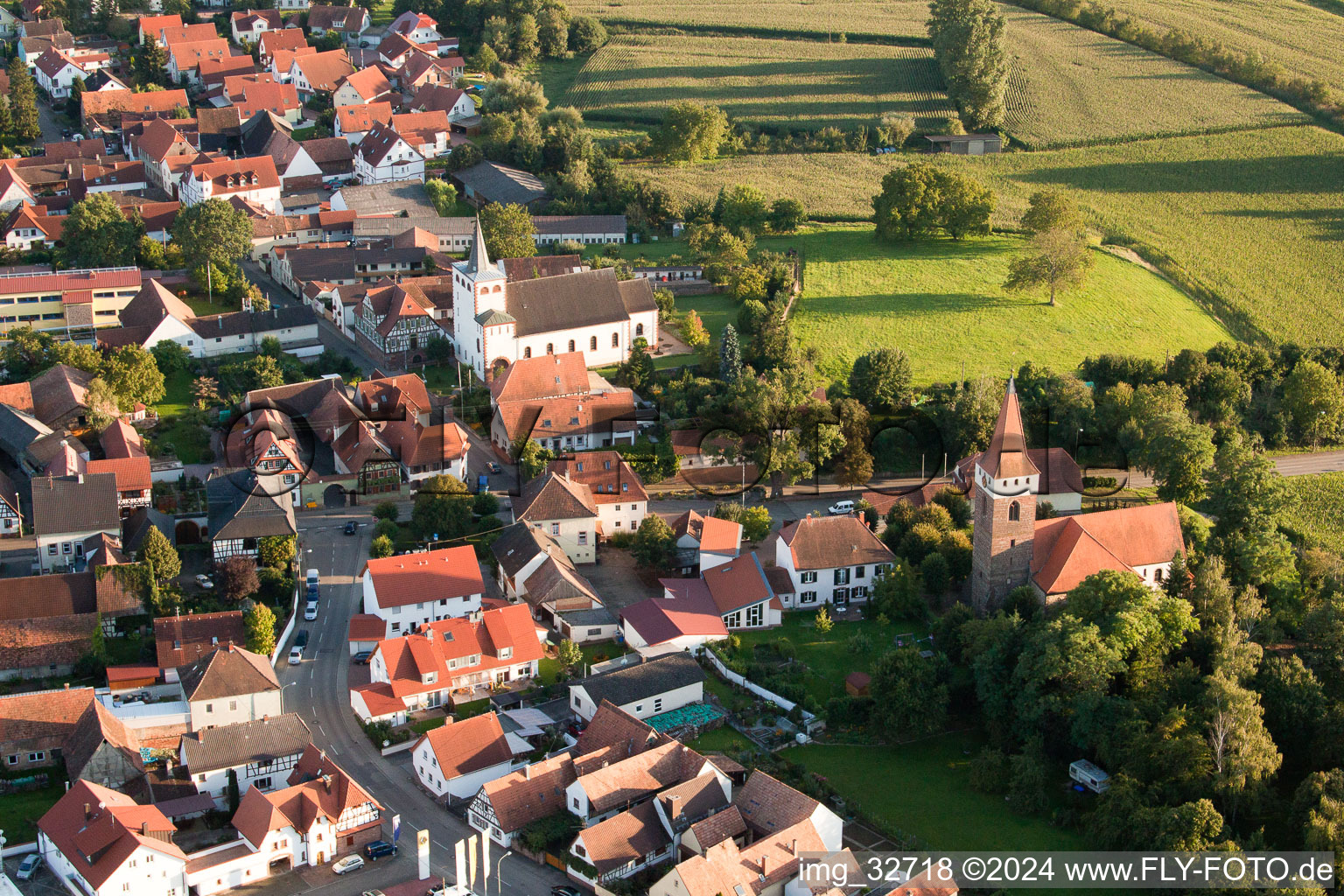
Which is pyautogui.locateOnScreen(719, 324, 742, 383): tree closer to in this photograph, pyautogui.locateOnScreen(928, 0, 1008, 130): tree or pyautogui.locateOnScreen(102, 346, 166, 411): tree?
pyautogui.locateOnScreen(102, 346, 166, 411): tree

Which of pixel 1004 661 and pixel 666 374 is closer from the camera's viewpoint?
pixel 1004 661

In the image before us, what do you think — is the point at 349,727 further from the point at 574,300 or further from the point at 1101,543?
the point at 574,300

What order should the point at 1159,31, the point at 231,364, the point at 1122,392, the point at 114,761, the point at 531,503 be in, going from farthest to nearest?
the point at 1159,31 → the point at 231,364 → the point at 1122,392 → the point at 531,503 → the point at 114,761

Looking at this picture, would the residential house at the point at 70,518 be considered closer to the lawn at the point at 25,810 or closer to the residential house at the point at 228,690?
the residential house at the point at 228,690

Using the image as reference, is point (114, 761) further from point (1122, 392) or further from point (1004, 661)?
point (1122, 392)

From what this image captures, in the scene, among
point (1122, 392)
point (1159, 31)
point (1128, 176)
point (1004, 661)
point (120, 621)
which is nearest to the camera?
point (1004, 661)

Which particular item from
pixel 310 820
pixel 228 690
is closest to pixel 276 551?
pixel 228 690

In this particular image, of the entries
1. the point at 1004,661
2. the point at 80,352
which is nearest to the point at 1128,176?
the point at 1004,661

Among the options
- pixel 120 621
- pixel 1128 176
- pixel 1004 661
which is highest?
pixel 1128 176
